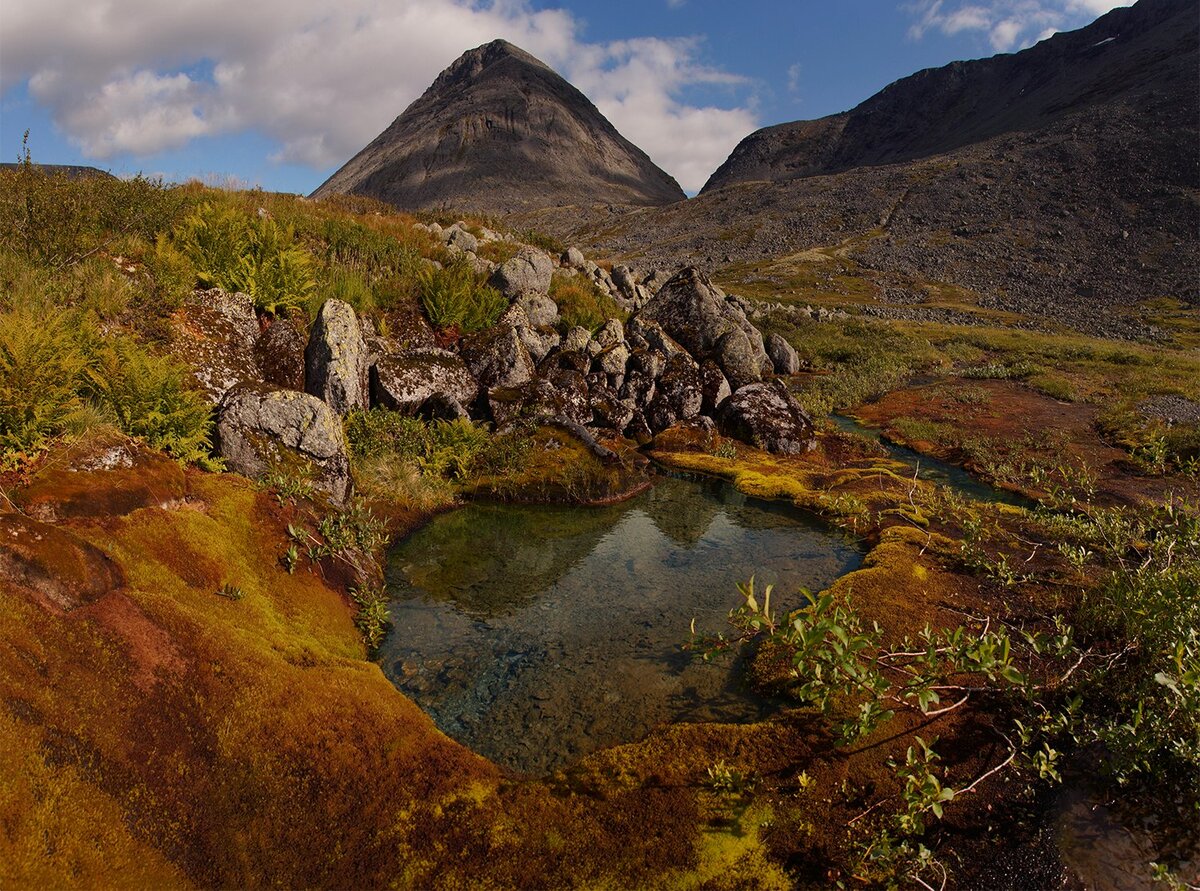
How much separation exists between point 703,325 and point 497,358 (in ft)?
38.6

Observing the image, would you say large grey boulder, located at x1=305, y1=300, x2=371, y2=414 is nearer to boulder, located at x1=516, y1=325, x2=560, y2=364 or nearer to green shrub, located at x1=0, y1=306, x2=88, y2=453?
green shrub, located at x1=0, y1=306, x2=88, y2=453

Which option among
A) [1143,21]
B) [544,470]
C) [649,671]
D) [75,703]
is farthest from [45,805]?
[1143,21]

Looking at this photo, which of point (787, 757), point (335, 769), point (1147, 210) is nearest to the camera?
point (335, 769)

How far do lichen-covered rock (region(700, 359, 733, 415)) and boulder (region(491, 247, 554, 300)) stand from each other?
25.6 ft

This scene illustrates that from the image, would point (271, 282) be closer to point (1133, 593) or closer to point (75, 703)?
point (75, 703)

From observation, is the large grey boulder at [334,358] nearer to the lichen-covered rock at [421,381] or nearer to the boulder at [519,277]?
the lichen-covered rock at [421,381]

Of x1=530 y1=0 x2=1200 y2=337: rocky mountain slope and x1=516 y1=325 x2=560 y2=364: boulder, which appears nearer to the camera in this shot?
x1=516 y1=325 x2=560 y2=364: boulder

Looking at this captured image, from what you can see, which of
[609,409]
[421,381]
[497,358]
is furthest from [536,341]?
[421,381]

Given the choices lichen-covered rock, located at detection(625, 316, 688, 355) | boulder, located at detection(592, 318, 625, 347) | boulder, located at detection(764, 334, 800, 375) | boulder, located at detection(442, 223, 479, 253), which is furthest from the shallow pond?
boulder, located at detection(764, 334, 800, 375)

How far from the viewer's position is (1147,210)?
3637 inches

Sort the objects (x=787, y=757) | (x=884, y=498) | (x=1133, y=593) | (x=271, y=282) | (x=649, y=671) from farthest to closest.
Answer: (x=884, y=498)
(x=271, y=282)
(x=649, y=671)
(x=1133, y=593)
(x=787, y=757)

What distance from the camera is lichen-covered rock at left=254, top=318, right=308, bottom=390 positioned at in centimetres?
1382

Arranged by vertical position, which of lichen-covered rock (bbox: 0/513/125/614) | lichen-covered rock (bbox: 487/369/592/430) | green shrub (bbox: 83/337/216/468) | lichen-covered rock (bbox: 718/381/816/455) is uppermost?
green shrub (bbox: 83/337/216/468)

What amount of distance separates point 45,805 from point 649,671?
250 inches
